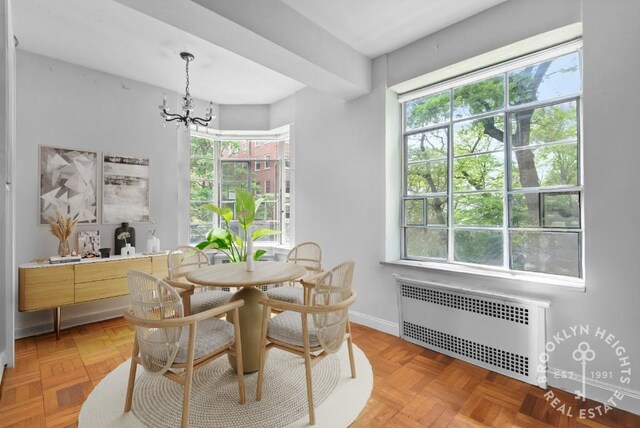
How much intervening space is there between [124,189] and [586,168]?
4.82 meters

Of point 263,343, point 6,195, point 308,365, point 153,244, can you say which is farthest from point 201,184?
point 308,365

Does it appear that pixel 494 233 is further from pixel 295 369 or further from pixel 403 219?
pixel 295 369

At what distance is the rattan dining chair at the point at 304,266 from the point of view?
2.71 metres

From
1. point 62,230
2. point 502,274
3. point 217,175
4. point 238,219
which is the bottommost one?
point 502,274

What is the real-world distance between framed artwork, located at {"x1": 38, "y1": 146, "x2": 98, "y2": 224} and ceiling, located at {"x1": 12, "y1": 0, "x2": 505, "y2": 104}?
1.12 m

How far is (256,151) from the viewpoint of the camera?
5.16 m

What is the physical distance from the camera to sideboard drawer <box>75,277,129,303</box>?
325 cm

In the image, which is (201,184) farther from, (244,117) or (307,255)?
(307,255)

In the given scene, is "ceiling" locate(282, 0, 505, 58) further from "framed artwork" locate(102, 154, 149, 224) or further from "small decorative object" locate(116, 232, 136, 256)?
"small decorative object" locate(116, 232, 136, 256)

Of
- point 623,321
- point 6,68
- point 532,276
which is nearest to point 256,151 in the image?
point 6,68

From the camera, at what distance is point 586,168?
214 centimetres

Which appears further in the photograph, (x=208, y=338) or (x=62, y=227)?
(x=62, y=227)

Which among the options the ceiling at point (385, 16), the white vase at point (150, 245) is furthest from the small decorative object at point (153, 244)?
the ceiling at point (385, 16)
